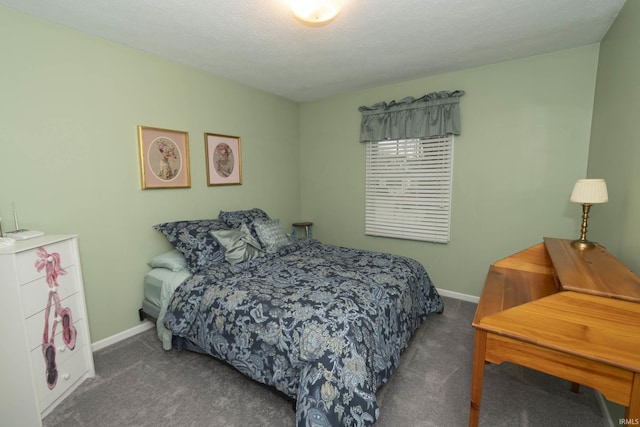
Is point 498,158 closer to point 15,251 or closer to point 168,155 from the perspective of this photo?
point 168,155

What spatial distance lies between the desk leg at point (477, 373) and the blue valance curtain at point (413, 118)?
2.46 m

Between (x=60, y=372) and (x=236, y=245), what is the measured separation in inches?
54.1

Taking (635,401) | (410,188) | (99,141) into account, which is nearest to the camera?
(635,401)

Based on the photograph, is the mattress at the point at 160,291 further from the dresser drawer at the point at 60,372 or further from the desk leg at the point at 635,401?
the desk leg at the point at 635,401

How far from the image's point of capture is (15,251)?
4.91 ft

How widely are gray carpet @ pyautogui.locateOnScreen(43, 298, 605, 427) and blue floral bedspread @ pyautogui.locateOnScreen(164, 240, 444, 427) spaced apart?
195 millimetres

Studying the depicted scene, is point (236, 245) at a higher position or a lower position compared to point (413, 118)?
lower

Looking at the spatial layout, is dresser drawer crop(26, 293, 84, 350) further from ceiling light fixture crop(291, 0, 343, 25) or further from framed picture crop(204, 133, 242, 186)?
ceiling light fixture crop(291, 0, 343, 25)

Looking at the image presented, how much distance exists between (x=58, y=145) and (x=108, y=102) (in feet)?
1.68

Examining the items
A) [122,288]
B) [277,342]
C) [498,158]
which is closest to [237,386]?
[277,342]

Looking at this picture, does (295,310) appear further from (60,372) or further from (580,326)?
(60,372)

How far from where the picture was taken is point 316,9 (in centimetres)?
171

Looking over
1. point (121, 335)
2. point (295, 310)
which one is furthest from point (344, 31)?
point (121, 335)

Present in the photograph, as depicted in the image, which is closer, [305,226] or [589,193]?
[589,193]
